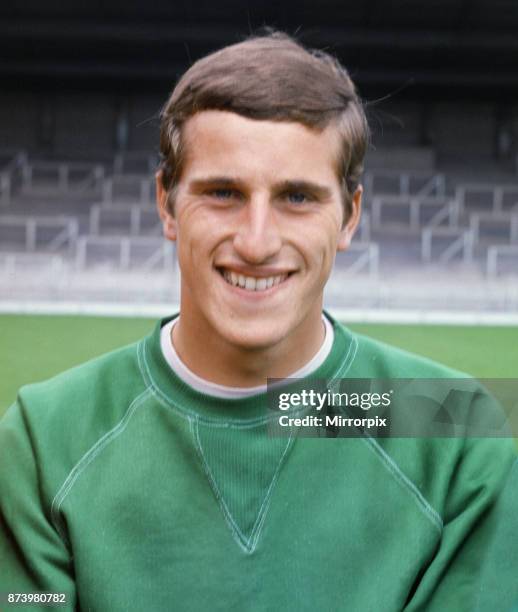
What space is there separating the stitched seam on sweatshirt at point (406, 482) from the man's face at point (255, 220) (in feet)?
0.72

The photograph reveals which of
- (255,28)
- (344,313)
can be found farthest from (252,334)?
(255,28)

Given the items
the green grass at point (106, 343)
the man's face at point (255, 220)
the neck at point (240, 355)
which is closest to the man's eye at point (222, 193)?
the man's face at point (255, 220)

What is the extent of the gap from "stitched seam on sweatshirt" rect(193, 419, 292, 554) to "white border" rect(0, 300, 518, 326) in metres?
7.63

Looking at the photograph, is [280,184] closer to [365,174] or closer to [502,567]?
[502,567]

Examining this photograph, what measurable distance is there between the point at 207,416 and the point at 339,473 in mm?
216

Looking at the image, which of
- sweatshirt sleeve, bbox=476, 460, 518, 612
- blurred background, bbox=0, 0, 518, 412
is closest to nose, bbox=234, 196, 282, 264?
sweatshirt sleeve, bbox=476, 460, 518, 612

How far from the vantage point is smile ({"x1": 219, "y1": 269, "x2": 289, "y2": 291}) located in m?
1.22

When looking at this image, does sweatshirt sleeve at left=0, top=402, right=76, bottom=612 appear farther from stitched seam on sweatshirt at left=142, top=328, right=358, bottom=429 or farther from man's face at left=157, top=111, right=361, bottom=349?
man's face at left=157, top=111, right=361, bottom=349

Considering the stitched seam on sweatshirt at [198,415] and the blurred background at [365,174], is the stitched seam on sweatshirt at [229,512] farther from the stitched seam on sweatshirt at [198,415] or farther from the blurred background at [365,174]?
the blurred background at [365,174]

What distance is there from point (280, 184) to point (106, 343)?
18.9 feet

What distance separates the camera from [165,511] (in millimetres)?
1255

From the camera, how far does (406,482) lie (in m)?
1.30

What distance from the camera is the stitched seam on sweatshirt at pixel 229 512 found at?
1.25 meters

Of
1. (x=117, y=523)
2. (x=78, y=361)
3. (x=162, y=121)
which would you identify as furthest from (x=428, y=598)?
(x=78, y=361)
